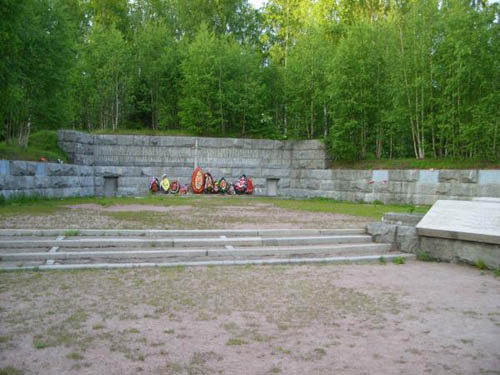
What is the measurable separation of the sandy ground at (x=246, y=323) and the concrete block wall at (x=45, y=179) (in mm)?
8453

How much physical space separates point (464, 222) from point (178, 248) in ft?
14.1

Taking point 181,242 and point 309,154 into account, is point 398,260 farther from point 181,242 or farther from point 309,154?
point 309,154

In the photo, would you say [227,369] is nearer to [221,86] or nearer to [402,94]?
[402,94]

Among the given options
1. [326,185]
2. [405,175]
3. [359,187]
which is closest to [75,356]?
[405,175]

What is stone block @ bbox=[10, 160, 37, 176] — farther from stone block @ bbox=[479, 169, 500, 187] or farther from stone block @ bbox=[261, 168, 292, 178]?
stone block @ bbox=[479, 169, 500, 187]

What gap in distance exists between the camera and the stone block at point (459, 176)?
13.2 meters

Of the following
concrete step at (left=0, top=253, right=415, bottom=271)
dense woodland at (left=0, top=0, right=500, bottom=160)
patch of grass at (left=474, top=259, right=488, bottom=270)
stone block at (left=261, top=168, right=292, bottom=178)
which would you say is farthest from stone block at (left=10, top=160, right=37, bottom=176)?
patch of grass at (left=474, top=259, right=488, bottom=270)

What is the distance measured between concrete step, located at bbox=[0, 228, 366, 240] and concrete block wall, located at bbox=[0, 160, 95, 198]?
6.10 meters

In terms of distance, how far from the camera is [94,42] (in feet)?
70.1

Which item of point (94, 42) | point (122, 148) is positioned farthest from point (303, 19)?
point (122, 148)

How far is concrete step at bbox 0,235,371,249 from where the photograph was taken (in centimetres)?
673

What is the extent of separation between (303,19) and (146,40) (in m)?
9.71

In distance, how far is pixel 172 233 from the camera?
300 inches

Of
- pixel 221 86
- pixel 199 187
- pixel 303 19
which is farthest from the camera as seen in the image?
pixel 303 19
